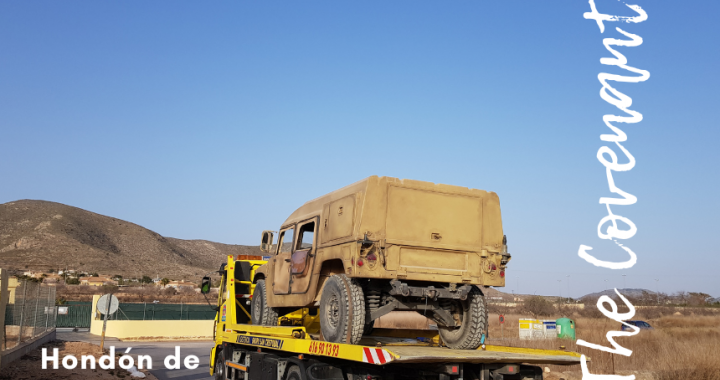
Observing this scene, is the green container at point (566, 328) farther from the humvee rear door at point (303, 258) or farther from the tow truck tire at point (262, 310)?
the humvee rear door at point (303, 258)

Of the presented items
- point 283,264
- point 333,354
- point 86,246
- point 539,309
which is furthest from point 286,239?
point 86,246

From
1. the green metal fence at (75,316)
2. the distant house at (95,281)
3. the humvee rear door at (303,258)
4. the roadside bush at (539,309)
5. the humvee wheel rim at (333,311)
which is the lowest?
the green metal fence at (75,316)

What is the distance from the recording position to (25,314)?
2008 cm

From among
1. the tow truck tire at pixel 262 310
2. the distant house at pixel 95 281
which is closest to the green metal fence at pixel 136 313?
the distant house at pixel 95 281

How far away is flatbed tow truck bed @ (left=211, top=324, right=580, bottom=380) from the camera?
286 inches

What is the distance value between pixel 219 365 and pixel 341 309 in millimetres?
6605

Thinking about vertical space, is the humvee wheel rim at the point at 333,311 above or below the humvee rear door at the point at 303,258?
below

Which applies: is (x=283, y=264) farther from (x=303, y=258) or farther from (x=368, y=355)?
(x=368, y=355)

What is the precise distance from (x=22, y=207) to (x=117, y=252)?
19114mm

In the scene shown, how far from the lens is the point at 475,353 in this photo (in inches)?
310

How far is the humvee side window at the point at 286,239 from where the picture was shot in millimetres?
10992

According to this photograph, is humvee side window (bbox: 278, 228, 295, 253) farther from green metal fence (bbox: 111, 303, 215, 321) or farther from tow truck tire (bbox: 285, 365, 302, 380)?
green metal fence (bbox: 111, 303, 215, 321)

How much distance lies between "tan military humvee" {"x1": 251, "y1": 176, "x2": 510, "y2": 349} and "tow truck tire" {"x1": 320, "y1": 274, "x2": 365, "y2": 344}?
0.01 m

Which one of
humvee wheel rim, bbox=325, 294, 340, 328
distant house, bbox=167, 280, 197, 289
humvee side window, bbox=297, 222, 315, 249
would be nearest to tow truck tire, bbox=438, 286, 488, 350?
humvee wheel rim, bbox=325, 294, 340, 328
